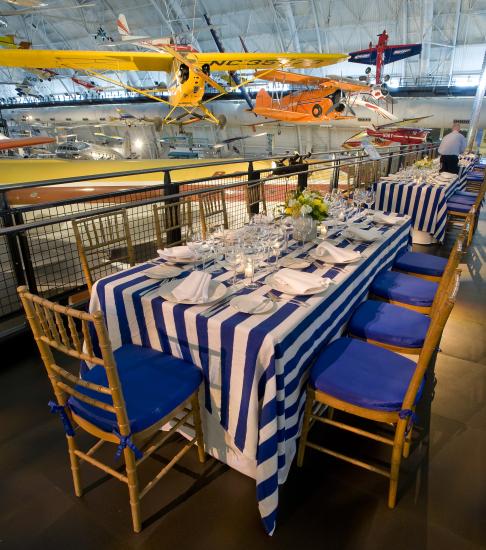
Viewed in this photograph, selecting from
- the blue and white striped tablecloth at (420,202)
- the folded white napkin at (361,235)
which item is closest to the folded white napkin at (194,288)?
the folded white napkin at (361,235)

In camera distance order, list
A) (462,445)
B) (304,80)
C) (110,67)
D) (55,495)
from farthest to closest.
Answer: (304,80) < (110,67) < (462,445) < (55,495)

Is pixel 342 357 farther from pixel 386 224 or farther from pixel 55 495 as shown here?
pixel 386 224

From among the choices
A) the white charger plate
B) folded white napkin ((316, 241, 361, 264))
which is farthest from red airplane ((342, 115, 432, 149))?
the white charger plate

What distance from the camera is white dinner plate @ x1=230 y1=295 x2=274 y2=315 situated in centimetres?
131

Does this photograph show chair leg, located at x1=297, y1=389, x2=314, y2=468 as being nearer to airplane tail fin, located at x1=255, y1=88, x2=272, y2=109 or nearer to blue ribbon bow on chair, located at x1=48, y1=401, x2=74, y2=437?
blue ribbon bow on chair, located at x1=48, y1=401, x2=74, y2=437

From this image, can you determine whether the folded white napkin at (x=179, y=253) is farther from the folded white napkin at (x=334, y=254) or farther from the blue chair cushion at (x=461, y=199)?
the blue chair cushion at (x=461, y=199)

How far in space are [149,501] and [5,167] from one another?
11236 millimetres

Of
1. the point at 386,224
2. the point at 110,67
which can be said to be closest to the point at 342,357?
the point at 386,224

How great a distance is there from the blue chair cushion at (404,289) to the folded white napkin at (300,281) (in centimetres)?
81

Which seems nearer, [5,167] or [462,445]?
[462,445]

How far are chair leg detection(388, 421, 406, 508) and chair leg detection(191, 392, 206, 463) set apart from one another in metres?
0.78

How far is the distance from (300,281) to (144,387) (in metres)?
0.77

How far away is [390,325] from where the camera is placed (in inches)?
70.0

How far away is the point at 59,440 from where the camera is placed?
172 centimetres
